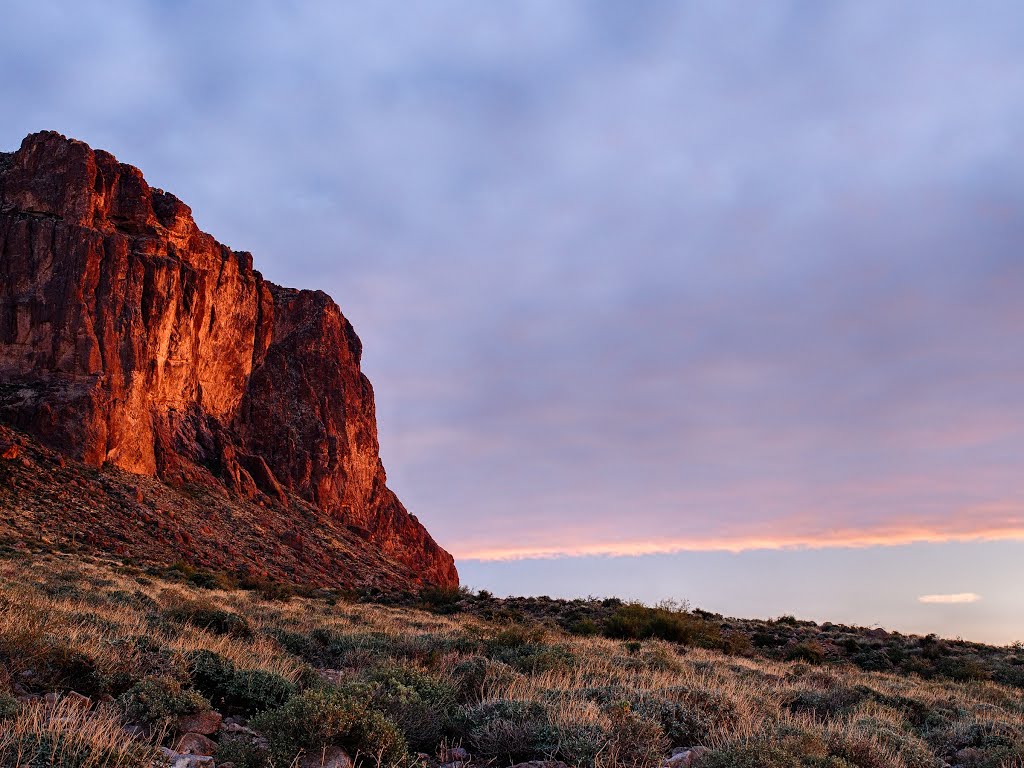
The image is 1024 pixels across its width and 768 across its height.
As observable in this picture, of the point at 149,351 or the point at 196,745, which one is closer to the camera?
the point at 196,745

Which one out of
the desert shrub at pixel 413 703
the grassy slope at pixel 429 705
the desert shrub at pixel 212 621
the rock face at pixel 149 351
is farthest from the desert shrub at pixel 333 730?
the rock face at pixel 149 351

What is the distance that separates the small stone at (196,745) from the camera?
6395 millimetres

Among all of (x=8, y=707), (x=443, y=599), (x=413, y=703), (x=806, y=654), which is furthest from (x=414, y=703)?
(x=443, y=599)

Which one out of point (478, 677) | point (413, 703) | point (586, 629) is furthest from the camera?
point (586, 629)

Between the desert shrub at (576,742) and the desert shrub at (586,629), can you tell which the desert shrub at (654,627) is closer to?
the desert shrub at (586,629)

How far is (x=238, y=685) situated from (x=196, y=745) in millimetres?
1798

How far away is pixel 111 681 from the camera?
753 centimetres

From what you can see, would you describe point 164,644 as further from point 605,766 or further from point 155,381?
point 155,381

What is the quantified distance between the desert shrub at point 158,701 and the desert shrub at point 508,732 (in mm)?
2850

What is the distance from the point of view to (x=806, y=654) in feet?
83.4

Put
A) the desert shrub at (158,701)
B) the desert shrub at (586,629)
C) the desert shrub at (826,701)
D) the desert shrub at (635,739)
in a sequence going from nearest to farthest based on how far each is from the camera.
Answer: the desert shrub at (635,739) → the desert shrub at (158,701) → the desert shrub at (826,701) → the desert shrub at (586,629)

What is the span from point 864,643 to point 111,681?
32371mm

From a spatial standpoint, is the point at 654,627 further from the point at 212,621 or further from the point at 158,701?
the point at 158,701

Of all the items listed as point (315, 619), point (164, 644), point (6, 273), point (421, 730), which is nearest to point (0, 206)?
point (6, 273)
